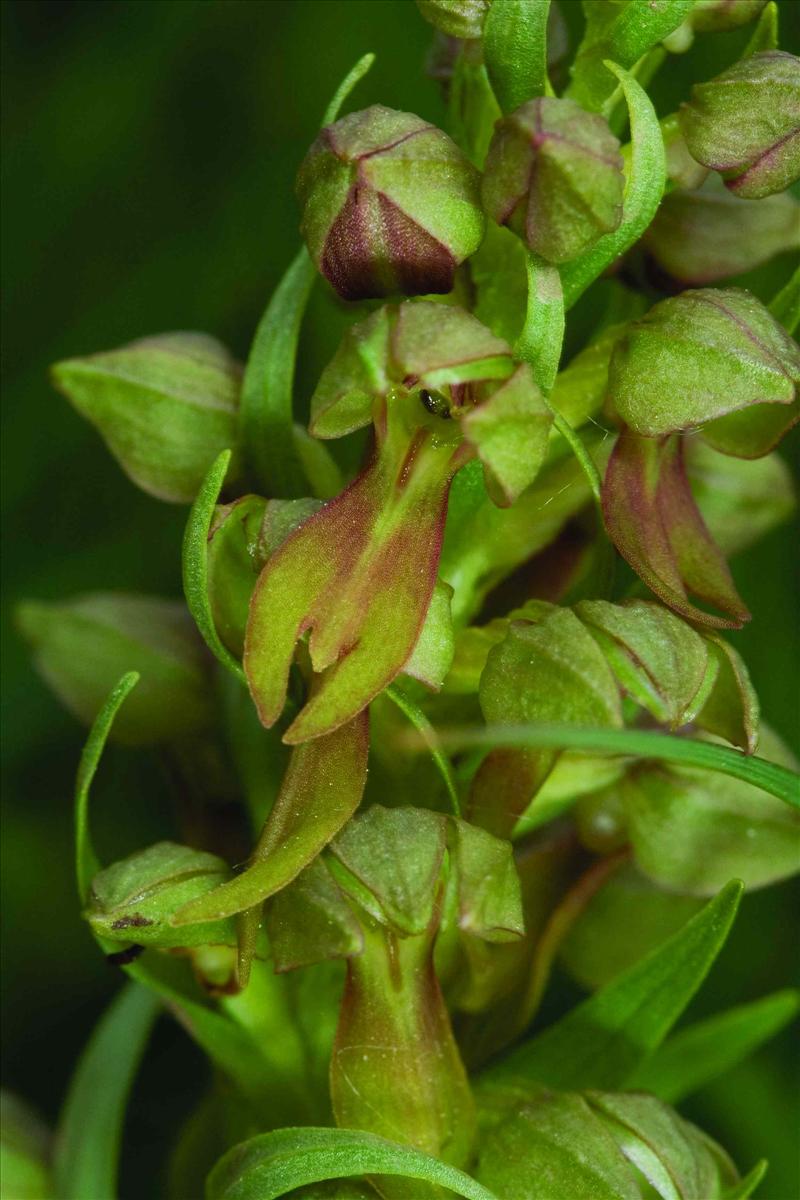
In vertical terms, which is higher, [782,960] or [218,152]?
[218,152]

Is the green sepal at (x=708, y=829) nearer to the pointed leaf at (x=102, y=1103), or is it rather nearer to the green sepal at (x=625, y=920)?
the green sepal at (x=625, y=920)

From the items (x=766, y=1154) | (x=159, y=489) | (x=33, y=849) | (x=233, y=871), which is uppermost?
(x=159, y=489)

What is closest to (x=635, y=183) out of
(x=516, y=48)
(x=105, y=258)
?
(x=516, y=48)

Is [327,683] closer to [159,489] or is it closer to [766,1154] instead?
[159,489]

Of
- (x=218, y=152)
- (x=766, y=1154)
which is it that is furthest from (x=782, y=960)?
(x=218, y=152)

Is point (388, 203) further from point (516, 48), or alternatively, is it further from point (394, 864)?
point (394, 864)

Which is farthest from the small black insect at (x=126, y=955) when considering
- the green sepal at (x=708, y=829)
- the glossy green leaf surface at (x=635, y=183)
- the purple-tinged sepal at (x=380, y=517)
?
the glossy green leaf surface at (x=635, y=183)
